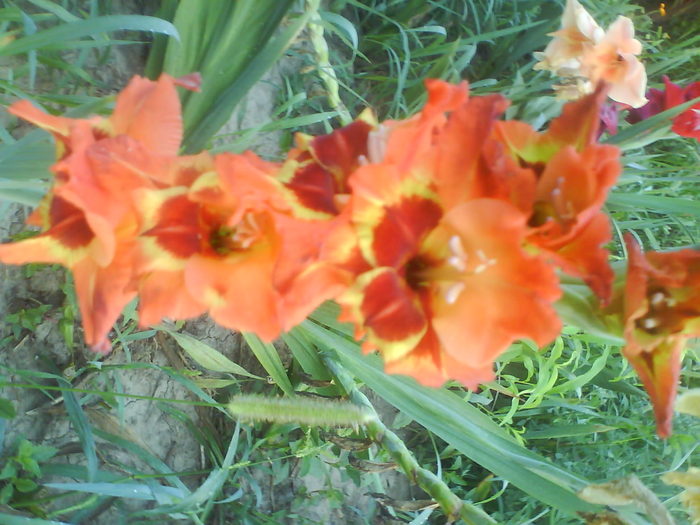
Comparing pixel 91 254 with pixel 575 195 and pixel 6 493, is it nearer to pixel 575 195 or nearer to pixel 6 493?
pixel 575 195

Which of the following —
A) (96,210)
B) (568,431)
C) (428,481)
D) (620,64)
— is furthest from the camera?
(568,431)

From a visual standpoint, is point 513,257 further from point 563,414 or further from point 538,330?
point 563,414

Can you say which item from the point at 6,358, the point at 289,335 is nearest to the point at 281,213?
the point at 289,335

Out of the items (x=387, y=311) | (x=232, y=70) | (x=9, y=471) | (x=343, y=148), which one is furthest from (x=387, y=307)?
(x=9, y=471)

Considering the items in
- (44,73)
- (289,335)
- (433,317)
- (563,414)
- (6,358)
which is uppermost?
(433,317)

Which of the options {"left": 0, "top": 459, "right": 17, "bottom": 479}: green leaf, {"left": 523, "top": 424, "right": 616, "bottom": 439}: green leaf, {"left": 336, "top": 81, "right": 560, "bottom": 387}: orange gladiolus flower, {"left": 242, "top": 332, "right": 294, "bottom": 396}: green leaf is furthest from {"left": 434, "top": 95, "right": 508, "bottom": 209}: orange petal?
{"left": 523, "top": 424, "right": 616, "bottom": 439}: green leaf

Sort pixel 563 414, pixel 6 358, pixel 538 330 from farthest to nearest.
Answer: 1. pixel 563 414
2. pixel 6 358
3. pixel 538 330
